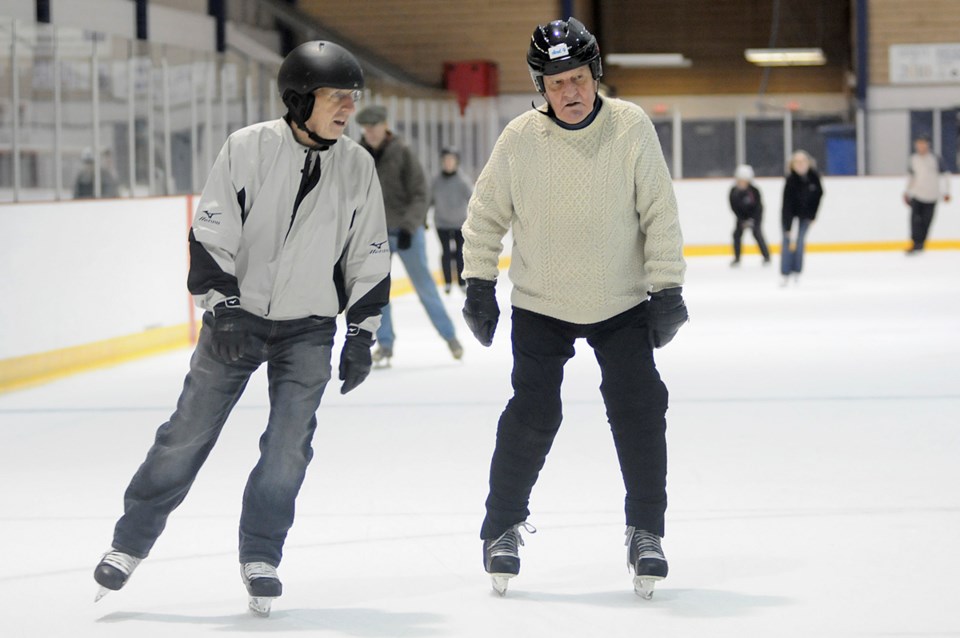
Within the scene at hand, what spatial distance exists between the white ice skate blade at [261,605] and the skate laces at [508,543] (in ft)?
1.55

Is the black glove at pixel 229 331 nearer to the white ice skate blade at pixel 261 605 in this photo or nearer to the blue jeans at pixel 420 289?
the white ice skate blade at pixel 261 605

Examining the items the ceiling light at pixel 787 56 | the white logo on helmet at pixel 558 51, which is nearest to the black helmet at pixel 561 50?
the white logo on helmet at pixel 558 51

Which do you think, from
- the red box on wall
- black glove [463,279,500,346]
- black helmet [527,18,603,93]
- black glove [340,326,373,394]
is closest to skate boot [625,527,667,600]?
black glove [463,279,500,346]

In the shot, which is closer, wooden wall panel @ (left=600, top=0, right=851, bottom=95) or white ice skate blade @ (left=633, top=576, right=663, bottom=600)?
white ice skate blade @ (left=633, top=576, right=663, bottom=600)

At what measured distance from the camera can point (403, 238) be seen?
24.7 feet

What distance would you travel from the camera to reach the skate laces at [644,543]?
3.15m

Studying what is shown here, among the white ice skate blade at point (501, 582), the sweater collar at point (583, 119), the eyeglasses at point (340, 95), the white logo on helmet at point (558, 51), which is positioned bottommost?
the white ice skate blade at point (501, 582)

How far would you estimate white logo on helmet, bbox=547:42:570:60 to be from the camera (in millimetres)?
3105

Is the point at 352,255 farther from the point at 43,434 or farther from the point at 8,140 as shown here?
the point at 8,140

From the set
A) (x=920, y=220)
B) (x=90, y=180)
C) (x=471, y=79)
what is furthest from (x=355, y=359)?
(x=471, y=79)

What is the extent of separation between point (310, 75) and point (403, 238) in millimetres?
4522

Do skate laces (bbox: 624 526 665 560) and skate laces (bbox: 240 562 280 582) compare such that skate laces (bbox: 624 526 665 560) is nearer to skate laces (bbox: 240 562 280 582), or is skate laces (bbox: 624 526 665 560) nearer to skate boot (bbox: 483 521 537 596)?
skate boot (bbox: 483 521 537 596)

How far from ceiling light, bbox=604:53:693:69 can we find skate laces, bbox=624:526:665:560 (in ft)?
71.5

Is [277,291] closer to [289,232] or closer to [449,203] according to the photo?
[289,232]
